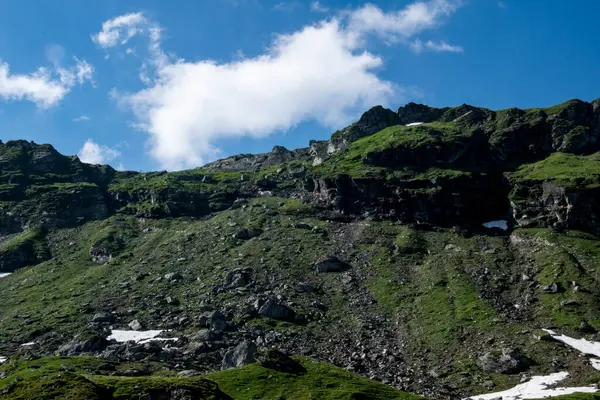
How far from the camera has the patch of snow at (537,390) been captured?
253ft

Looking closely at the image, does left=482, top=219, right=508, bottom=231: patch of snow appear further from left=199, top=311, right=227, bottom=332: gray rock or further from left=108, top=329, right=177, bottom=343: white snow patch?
left=108, top=329, right=177, bottom=343: white snow patch

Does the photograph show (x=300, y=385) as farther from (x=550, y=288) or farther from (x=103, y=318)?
(x=550, y=288)

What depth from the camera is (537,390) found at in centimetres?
7950

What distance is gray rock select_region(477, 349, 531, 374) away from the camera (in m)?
87.1

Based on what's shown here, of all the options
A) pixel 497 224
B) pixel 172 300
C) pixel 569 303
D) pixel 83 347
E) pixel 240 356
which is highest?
pixel 497 224

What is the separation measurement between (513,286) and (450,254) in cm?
2228

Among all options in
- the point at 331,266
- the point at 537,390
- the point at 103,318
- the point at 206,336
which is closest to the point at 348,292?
the point at 331,266

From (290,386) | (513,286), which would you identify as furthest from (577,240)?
(290,386)

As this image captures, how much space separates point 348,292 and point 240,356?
45.6 m

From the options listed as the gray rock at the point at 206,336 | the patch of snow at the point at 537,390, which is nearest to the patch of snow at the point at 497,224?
A: the patch of snow at the point at 537,390

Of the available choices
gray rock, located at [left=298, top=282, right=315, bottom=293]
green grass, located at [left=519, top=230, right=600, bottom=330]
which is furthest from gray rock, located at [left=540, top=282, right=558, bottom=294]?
gray rock, located at [left=298, top=282, right=315, bottom=293]

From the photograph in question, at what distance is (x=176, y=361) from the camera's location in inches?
3568

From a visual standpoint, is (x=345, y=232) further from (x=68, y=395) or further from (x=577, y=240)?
(x=68, y=395)

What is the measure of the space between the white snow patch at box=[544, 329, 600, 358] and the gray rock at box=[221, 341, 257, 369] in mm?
53430
